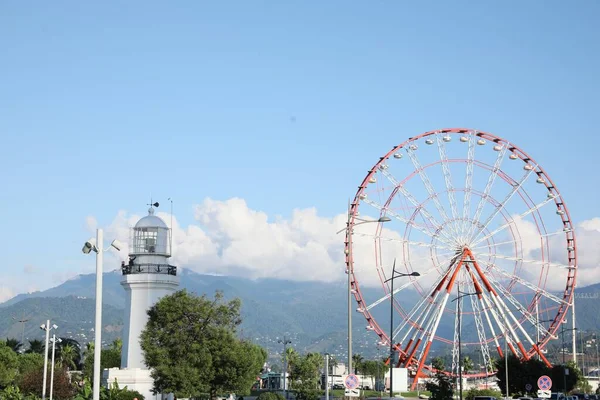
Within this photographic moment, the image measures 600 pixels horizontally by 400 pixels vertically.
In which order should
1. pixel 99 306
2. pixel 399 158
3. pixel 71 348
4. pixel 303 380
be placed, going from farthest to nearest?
pixel 71 348, pixel 303 380, pixel 399 158, pixel 99 306

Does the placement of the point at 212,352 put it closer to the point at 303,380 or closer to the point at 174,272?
the point at 174,272

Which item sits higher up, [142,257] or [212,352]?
[142,257]

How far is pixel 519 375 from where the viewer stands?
8819 cm

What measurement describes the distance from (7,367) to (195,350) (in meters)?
45.1

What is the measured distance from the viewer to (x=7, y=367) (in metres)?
96.3

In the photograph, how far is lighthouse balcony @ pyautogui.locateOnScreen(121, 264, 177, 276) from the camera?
235 ft

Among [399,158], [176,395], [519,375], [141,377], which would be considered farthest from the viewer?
[519,375]

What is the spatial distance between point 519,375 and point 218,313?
130 ft

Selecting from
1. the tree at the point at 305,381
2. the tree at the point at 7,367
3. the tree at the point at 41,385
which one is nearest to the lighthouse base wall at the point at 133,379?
the tree at the point at 41,385

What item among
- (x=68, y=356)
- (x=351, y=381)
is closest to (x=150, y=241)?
(x=351, y=381)

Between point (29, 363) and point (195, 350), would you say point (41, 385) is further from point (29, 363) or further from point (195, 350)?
point (195, 350)

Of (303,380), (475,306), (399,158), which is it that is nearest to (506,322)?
(475,306)

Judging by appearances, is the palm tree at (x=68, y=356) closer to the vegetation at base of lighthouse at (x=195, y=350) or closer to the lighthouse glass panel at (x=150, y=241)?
the lighthouse glass panel at (x=150, y=241)

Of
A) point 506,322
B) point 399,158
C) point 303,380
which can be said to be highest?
point 399,158
